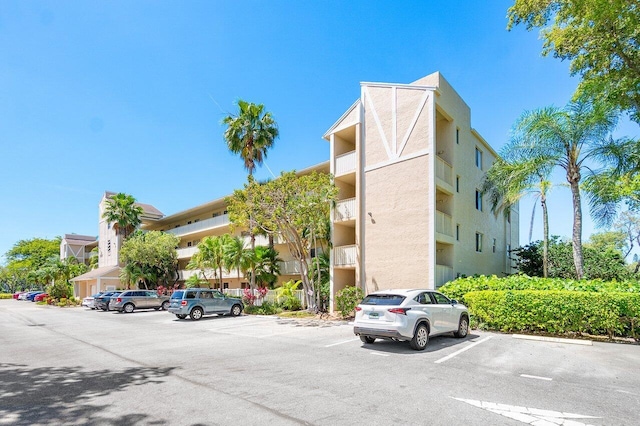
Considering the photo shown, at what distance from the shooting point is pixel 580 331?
1226 centimetres

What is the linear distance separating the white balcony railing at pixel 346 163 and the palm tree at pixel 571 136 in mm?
8336

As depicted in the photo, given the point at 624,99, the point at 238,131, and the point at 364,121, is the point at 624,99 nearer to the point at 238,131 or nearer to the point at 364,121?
the point at 364,121

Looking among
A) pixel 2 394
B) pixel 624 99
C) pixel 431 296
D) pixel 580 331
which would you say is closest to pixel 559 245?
pixel 624 99

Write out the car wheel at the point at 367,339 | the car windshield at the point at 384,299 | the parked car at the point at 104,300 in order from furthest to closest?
the parked car at the point at 104,300 < the car wheel at the point at 367,339 < the car windshield at the point at 384,299

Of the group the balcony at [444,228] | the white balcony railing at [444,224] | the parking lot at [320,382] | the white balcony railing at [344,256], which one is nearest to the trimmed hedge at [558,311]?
the parking lot at [320,382]

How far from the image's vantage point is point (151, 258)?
3478 centimetres

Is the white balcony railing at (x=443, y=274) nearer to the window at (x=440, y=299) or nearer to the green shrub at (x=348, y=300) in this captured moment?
the green shrub at (x=348, y=300)

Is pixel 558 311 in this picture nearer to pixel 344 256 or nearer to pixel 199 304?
pixel 344 256

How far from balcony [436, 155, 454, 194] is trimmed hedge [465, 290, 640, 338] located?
5.98 meters

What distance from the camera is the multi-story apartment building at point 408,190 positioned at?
58.4ft

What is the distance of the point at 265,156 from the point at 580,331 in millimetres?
19919

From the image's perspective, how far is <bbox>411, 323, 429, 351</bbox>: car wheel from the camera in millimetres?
9922

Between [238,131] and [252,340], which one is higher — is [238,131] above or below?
above

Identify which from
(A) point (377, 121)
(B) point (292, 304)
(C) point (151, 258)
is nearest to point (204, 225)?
(C) point (151, 258)
